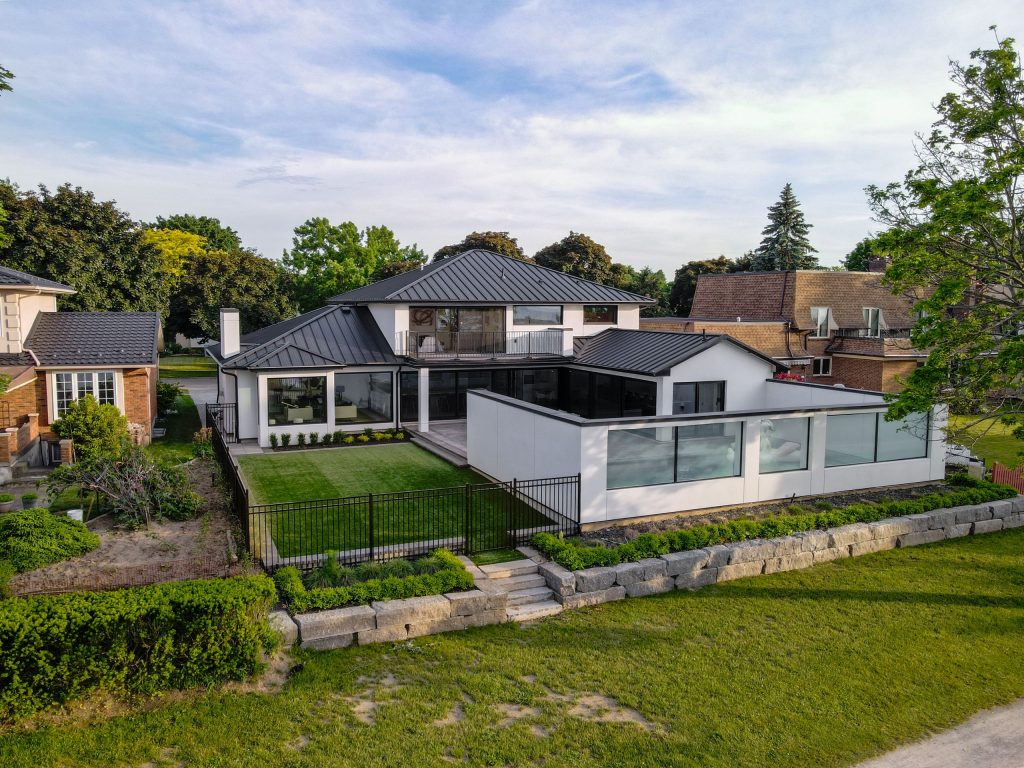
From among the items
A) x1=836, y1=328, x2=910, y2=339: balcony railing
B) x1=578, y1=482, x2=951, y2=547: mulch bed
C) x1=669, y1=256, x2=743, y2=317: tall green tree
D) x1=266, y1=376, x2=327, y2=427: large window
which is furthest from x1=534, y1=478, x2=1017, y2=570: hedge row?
x1=669, y1=256, x2=743, y2=317: tall green tree

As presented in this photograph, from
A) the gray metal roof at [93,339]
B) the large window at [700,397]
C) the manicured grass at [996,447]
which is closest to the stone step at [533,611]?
the large window at [700,397]

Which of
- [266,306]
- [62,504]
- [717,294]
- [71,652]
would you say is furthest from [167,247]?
[71,652]

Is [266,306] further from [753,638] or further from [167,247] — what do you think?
[753,638]

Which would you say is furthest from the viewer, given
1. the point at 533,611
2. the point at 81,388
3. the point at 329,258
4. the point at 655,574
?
the point at 329,258

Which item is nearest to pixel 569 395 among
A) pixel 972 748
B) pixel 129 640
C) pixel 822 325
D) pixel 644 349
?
pixel 644 349

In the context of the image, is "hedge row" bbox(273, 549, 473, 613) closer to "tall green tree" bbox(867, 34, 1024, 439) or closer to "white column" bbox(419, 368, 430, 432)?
"tall green tree" bbox(867, 34, 1024, 439)

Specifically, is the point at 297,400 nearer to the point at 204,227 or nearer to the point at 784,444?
the point at 784,444
